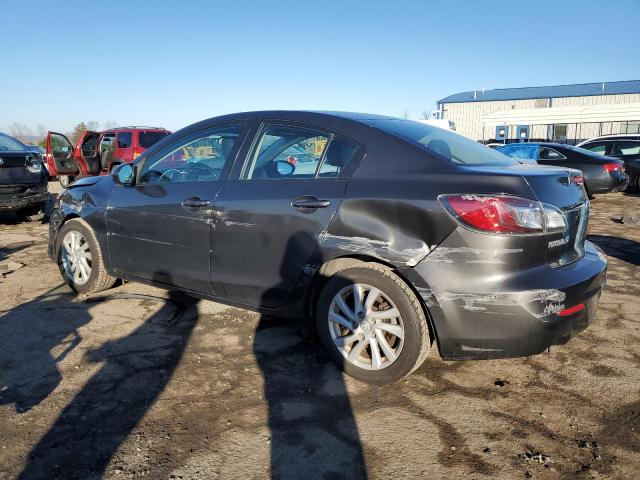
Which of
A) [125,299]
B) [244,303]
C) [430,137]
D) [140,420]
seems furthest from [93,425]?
[430,137]

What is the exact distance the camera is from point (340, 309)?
2.98m

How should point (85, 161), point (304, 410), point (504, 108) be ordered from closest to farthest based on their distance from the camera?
point (304, 410) < point (85, 161) < point (504, 108)

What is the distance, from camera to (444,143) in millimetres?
3164

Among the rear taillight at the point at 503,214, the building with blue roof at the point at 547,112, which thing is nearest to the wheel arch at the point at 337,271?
the rear taillight at the point at 503,214

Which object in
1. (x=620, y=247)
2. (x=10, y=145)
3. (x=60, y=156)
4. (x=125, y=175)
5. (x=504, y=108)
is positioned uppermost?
(x=504, y=108)

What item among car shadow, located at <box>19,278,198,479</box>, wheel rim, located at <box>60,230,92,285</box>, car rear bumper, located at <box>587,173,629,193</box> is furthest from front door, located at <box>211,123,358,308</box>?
car rear bumper, located at <box>587,173,629,193</box>

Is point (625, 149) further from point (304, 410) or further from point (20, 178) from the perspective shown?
point (20, 178)

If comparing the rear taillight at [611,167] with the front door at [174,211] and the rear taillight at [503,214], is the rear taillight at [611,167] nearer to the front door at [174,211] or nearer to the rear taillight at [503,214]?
the rear taillight at [503,214]

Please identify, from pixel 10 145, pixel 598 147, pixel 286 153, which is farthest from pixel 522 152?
pixel 10 145

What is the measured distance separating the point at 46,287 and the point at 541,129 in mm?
39467

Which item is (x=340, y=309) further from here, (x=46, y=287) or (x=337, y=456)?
(x=46, y=287)

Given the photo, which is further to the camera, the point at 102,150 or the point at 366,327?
the point at 102,150

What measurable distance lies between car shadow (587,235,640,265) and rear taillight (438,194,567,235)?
3.81 metres

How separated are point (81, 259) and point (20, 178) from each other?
455 cm
